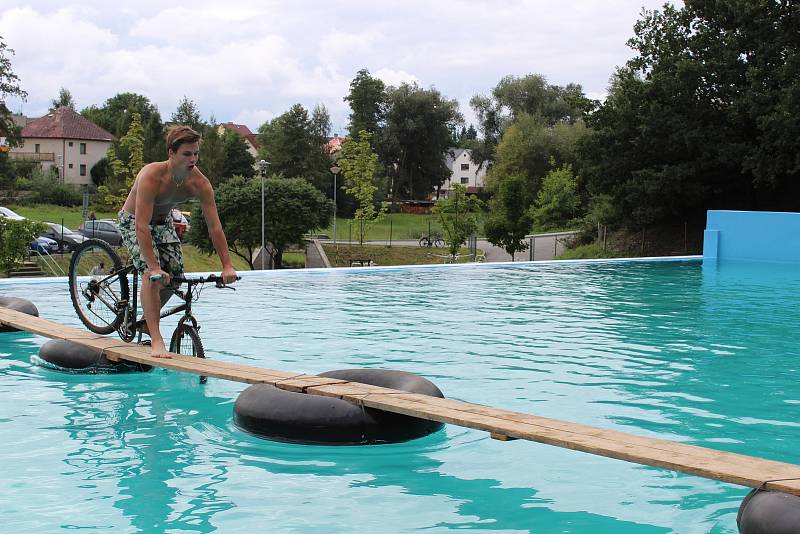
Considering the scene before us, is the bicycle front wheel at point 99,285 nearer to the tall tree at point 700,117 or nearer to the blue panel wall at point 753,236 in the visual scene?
the blue panel wall at point 753,236

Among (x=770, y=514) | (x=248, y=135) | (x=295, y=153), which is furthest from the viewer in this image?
(x=248, y=135)

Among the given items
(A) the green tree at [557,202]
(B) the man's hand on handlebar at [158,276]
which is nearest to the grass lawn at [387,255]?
(A) the green tree at [557,202]

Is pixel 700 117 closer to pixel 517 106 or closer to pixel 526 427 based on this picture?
pixel 526 427

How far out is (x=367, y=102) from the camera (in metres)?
99.6

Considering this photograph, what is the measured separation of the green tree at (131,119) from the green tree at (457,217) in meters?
28.9

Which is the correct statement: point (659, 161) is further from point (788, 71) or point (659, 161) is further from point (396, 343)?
point (396, 343)

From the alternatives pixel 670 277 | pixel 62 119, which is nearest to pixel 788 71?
pixel 670 277

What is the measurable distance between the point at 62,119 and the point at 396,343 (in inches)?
3804

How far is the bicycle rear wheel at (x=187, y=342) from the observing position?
23.9 ft

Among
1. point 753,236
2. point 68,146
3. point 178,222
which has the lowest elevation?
point 753,236

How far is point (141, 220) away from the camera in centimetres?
679

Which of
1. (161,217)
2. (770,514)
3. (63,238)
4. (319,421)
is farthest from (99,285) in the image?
(63,238)

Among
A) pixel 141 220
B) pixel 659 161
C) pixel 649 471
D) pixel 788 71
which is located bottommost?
pixel 649 471

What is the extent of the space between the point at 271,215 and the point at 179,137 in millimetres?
43862
